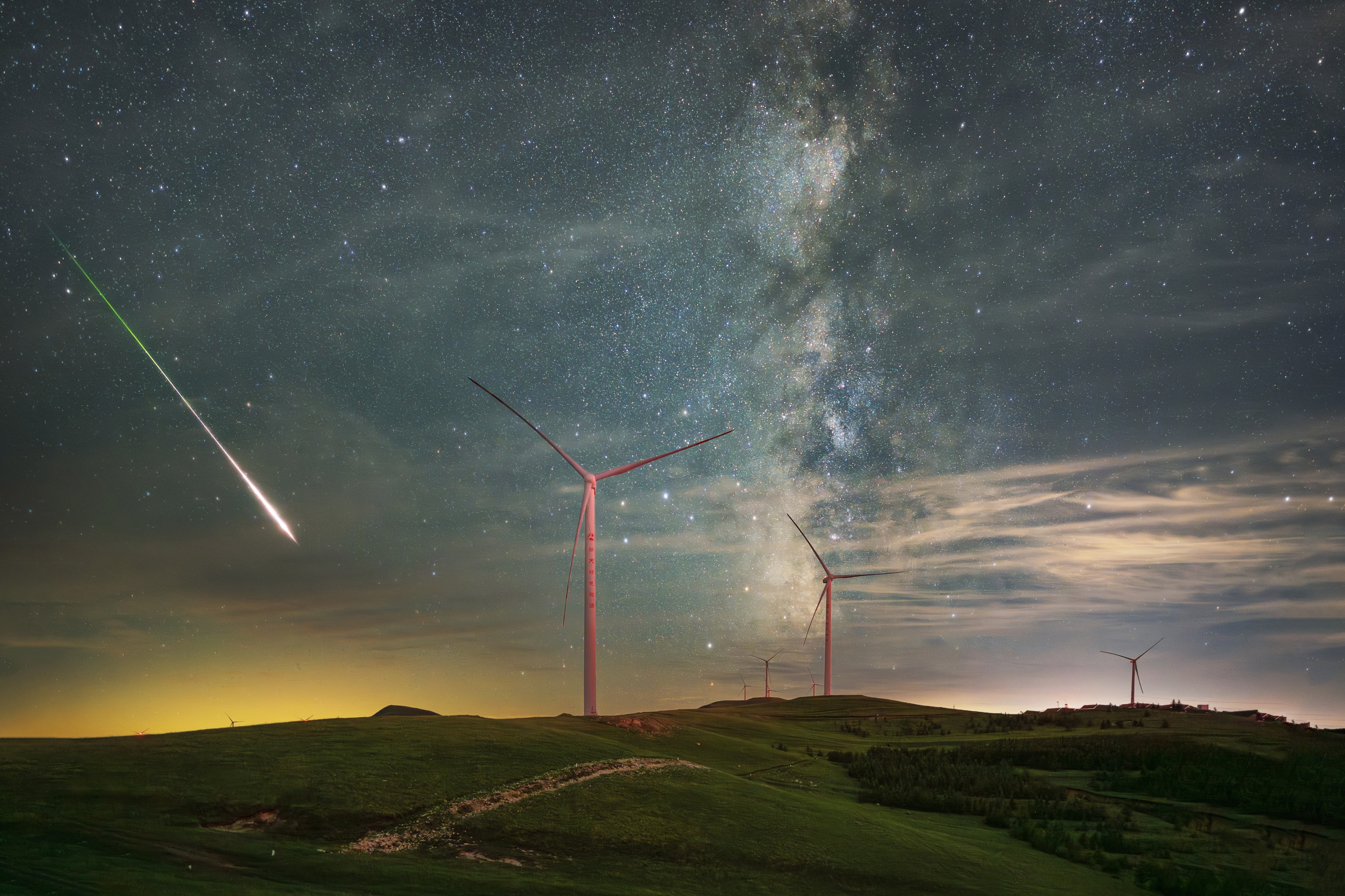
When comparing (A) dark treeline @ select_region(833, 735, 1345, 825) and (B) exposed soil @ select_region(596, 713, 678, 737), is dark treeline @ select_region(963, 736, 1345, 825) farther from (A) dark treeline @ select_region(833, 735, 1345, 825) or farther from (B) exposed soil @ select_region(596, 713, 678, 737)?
(B) exposed soil @ select_region(596, 713, 678, 737)

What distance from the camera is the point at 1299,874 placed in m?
24.9

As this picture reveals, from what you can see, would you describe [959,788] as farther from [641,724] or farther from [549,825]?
[549,825]

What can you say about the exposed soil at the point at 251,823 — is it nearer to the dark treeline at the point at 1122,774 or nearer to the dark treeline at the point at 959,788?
the dark treeline at the point at 959,788

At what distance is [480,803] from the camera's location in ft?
76.5

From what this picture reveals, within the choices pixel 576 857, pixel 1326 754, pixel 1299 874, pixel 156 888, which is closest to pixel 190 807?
pixel 156 888

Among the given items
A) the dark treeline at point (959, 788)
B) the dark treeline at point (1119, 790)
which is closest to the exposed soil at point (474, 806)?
the dark treeline at point (959, 788)

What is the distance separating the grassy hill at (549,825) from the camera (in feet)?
56.1

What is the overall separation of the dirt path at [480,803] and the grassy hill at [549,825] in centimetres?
10

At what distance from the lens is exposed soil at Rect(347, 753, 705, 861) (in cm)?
1969

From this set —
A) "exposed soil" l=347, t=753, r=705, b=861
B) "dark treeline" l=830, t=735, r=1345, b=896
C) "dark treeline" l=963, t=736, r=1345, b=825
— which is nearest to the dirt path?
"exposed soil" l=347, t=753, r=705, b=861

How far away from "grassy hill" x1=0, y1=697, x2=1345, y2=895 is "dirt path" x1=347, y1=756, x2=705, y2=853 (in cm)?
10

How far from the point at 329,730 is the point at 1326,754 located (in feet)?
174

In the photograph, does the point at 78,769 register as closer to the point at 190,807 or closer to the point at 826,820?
the point at 190,807

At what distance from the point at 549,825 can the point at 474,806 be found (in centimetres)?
227
